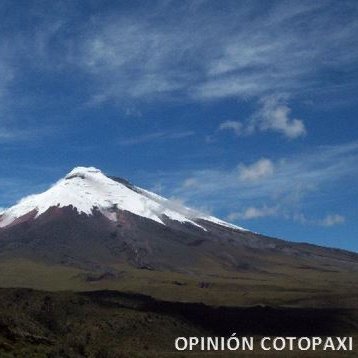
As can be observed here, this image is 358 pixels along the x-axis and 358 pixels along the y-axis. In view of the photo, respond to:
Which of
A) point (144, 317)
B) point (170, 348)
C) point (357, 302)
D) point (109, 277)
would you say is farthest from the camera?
point (109, 277)

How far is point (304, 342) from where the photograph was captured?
94.6 metres

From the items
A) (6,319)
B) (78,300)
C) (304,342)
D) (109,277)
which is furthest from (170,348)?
(109,277)

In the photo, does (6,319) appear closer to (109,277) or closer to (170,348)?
(170,348)

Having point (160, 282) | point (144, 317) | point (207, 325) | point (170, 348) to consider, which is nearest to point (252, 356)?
point (170, 348)

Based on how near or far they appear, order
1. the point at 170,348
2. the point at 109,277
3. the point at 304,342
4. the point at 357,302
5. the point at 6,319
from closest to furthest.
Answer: the point at 6,319
the point at 170,348
the point at 304,342
the point at 357,302
the point at 109,277

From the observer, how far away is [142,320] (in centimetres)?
8600

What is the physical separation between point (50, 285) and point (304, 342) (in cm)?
9339

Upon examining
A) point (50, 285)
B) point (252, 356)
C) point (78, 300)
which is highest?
point (50, 285)

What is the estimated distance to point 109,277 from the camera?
18962 cm

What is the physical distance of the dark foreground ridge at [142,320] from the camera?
71688 millimetres

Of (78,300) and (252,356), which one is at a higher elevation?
(78,300)

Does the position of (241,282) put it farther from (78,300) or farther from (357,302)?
(78,300)

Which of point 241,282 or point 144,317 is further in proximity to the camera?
point 241,282

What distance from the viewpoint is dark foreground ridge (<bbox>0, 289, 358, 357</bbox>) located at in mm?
71688
